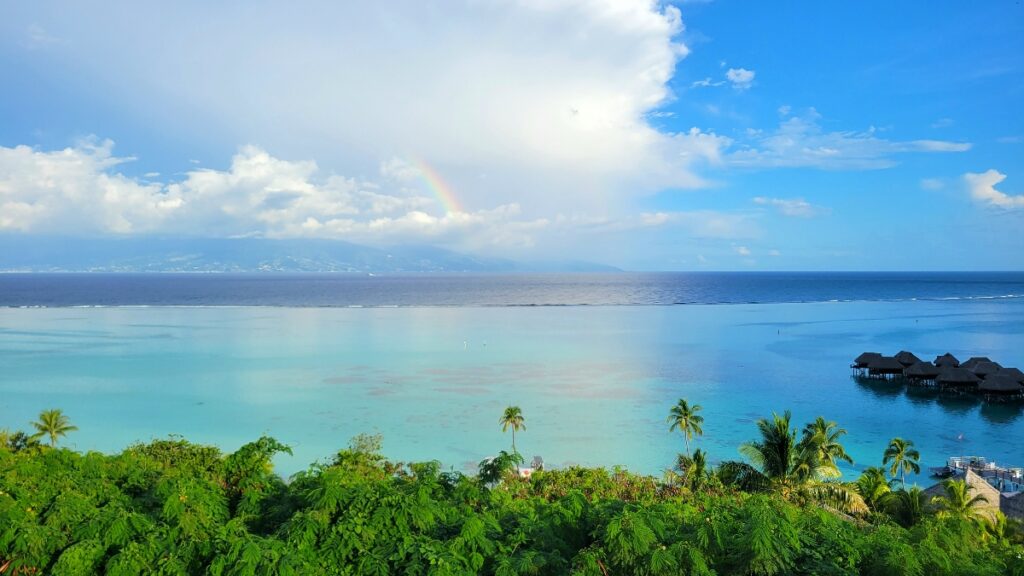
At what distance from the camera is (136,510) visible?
10.4 meters

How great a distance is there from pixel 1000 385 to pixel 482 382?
107 ft

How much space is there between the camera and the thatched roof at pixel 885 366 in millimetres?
46469

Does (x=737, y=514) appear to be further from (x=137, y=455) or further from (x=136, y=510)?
(x=137, y=455)

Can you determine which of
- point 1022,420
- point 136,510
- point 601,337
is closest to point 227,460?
point 136,510

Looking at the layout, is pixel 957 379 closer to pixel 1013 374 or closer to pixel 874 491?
pixel 1013 374

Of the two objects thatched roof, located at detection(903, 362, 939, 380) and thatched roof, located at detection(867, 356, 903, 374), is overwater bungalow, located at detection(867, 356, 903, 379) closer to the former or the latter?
thatched roof, located at detection(867, 356, 903, 374)

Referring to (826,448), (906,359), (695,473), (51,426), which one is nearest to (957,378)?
(906,359)

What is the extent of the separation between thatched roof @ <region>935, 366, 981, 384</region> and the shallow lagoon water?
1.34m

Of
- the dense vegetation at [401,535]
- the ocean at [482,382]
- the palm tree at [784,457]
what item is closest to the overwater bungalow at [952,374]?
the ocean at [482,382]

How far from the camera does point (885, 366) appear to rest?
153ft

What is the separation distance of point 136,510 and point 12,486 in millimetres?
2622

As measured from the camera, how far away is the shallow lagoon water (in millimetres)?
30688

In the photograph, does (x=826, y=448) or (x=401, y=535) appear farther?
(x=826, y=448)

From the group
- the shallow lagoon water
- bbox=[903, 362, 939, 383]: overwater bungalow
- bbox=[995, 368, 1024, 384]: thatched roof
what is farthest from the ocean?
bbox=[995, 368, 1024, 384]: thatched roof
